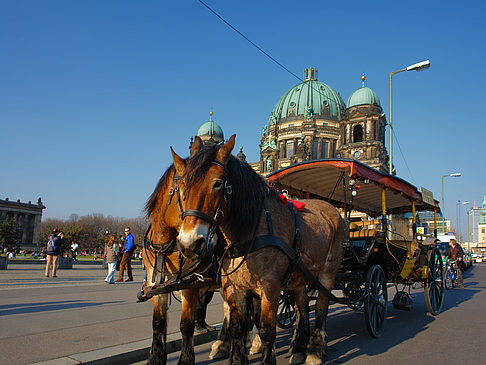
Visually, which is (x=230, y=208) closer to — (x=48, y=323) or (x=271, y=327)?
(x=271, y=327)

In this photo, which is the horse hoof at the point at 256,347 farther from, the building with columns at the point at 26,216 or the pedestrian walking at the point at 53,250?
the building with columns at the point at 26,216

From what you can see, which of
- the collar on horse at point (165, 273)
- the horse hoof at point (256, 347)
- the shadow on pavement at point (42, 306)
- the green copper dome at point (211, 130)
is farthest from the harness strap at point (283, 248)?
the green copper dome at point (211, 130)

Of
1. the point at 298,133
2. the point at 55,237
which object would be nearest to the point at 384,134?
the point at 298,133

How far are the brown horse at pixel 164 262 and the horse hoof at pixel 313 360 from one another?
152 centimetres

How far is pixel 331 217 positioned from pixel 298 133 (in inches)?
2962

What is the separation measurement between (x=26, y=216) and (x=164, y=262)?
291ft

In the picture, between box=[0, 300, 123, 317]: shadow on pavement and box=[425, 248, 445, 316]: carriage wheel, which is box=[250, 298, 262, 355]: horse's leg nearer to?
box=[0, 300, 123, 317]: shadow on pavement

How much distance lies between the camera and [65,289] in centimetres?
1085

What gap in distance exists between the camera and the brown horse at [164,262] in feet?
14.0

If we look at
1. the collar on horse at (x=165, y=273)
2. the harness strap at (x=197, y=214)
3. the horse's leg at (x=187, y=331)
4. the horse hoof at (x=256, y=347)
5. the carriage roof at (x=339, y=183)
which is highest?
the carriage roof at (x=339, y=183)

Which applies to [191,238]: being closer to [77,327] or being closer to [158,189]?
[158,189]

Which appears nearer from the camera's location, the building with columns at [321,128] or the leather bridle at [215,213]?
the leather bridle at [215,213]

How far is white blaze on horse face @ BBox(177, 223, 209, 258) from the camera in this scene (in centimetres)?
310

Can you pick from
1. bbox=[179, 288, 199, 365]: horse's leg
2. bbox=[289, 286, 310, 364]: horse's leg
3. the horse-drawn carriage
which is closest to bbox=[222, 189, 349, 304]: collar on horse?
bbox=[289, 286, 310, 364]: horse's leg
